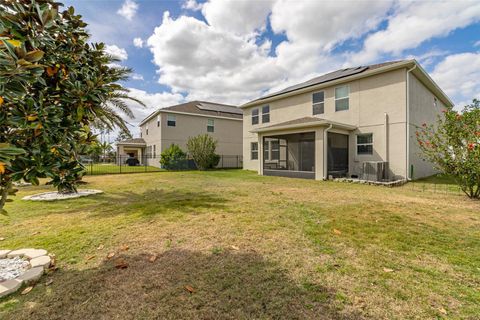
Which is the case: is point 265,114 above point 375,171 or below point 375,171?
above

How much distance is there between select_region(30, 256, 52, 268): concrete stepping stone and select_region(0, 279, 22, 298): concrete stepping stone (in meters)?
0.31

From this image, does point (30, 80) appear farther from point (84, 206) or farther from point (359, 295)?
point (84, 206)

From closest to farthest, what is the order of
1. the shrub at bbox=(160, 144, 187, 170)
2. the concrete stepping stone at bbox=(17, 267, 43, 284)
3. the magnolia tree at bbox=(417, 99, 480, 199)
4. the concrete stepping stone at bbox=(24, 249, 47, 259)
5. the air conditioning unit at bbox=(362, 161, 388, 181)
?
the concrete stepping stone at bbox=(17, 267, 43, 284)
the concrete stepping stone at bbox=(24, 249, 47, 259)
the magnolia tree at bbox=(417, 99, 480, 199)
the air conditioning unit at bbox=(362, 161, 388, 181)
the shrub at bbox=(160, 144, 187, 170)

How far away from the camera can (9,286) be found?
2262mm

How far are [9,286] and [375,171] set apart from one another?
12801 millimetres

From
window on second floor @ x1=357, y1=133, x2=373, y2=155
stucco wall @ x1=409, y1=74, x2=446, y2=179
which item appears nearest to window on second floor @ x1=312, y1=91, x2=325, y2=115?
window on second floor @ x1=357, y1=133, x2=373, y2=155

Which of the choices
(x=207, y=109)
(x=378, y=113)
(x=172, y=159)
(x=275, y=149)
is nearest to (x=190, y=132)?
(x=207, y=109)

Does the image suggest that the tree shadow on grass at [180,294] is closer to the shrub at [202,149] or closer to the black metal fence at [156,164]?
the shrub at [202,149]

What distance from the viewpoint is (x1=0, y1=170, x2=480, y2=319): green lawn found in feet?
6.57

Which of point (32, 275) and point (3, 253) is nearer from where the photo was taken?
point (32, 275)

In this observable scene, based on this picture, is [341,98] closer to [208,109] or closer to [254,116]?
[254,116]

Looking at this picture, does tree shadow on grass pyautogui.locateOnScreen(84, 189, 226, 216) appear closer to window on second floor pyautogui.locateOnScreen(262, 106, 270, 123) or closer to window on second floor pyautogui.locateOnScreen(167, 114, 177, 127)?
window on second floor pyautogui.locateOnScreen(262, 106, 270, 123)

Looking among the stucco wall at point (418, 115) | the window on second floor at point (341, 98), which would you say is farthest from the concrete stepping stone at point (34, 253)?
the window on second floor at point (341, 98)

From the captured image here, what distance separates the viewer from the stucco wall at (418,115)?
11.5 m
